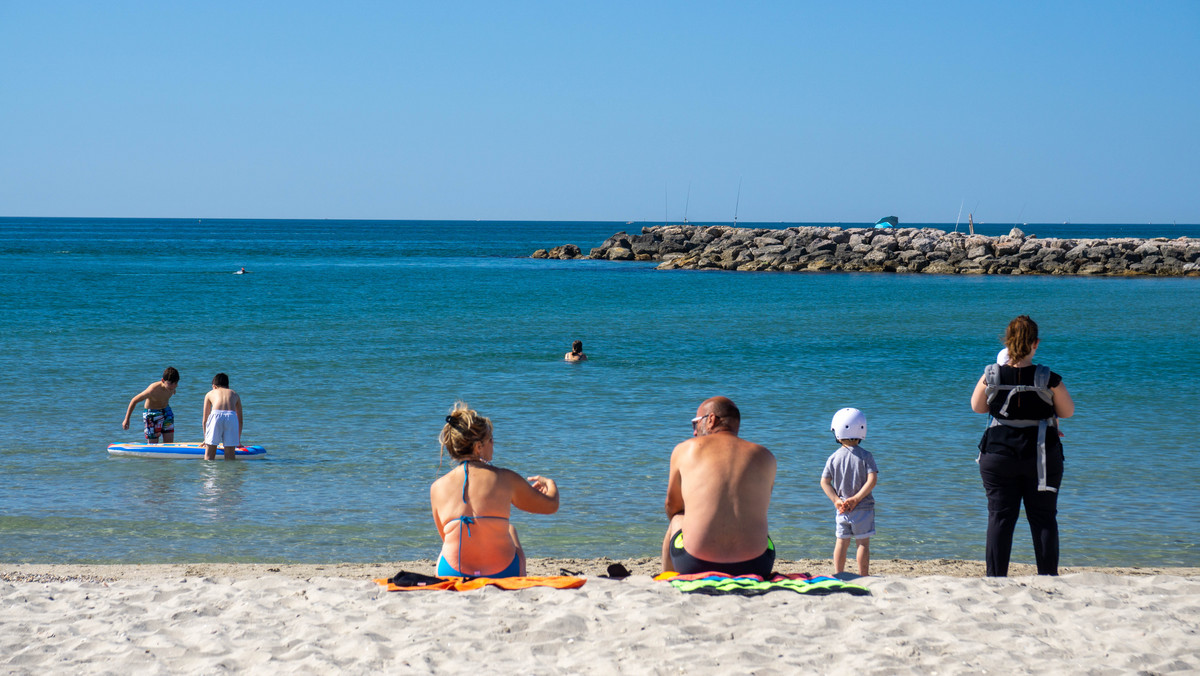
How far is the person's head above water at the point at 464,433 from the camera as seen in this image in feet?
16.8

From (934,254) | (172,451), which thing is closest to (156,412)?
(172,451)

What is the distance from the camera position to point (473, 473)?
17.1ft

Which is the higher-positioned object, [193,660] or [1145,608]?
[1145,608]

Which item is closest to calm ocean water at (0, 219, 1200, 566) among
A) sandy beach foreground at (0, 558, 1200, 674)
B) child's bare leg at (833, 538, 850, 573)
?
child's bare leg at (833, 538, 850, 573)

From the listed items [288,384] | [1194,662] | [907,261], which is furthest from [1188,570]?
[907,261]

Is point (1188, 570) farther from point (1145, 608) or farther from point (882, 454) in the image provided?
point (882, 454)

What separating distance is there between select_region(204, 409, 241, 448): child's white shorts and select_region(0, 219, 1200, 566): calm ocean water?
1.04ft

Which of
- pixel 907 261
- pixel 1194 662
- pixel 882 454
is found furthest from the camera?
pixel 907 261

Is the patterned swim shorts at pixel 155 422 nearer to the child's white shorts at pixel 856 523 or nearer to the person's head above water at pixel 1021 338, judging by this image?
the child's white shorts at pixel 856 523

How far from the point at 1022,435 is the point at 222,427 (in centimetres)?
870

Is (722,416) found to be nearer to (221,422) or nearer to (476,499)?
(476,499)

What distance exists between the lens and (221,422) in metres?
11.2

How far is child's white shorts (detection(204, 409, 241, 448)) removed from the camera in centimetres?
1118

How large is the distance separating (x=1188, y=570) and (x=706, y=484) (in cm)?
464
